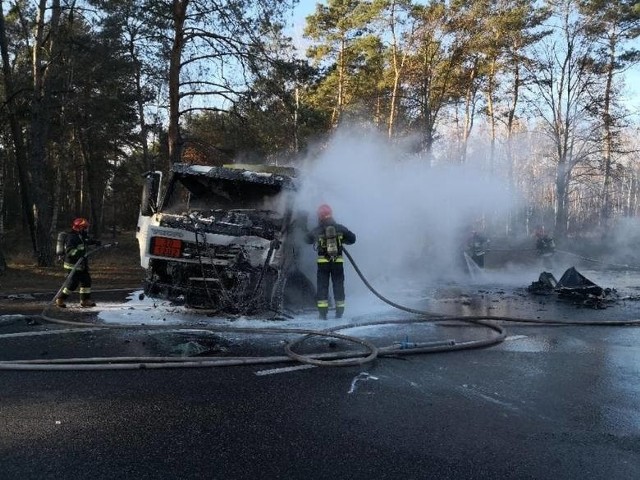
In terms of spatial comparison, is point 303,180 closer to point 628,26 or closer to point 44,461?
point 44,461

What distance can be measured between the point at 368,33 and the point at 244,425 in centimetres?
3154

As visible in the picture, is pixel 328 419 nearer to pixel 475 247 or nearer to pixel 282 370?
pixel 282 370

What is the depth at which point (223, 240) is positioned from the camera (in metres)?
7.46

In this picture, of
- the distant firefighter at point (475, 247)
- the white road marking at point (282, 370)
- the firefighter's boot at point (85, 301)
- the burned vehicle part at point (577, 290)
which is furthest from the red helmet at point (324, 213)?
the distant firefighter at point (475, 247)

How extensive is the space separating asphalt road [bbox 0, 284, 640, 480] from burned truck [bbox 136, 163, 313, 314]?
1473mm

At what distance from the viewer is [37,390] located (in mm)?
4645

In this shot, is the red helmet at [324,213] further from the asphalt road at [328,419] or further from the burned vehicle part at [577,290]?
the burned vehicle part at [577,290]

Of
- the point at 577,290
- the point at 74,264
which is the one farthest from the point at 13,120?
the point at 577,290

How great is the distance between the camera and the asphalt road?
3.32 meters

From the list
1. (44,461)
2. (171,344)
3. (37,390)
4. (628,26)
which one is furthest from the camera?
(628,26)

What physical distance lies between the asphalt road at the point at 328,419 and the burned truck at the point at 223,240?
1.47 metres

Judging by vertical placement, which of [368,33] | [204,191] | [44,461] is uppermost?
[368,33]

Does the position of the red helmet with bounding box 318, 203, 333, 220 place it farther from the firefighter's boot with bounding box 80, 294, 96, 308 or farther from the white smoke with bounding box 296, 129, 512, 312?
the firefighter's boot with bounding box 80, 294, 96, 308

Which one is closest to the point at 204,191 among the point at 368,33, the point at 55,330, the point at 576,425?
the point at 55,330
